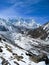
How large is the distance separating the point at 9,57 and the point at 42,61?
7855 millimetres

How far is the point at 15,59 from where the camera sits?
4044cm

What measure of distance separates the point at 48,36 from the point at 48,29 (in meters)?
25.5

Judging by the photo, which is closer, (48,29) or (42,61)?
(42,61)

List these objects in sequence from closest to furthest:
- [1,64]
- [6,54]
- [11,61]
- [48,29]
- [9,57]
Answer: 1. [1,64]
2. [11,61]
3. [9,57]
4. [6,54]
5. [48,29]

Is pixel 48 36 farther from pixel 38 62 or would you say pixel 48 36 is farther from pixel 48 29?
pixel 38 62

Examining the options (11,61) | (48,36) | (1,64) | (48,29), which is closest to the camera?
(1,64)

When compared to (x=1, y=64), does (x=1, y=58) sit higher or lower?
higher

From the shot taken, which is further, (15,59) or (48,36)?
(48,36)

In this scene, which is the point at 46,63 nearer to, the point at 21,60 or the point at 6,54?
the point at 21,60

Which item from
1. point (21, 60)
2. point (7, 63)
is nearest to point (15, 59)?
point (21, 60)

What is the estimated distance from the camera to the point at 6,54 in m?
44.4

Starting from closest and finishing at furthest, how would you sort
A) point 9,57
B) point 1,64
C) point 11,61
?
point 1,64, point 11,61, point 9,57

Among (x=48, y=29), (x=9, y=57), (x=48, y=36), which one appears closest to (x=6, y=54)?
(x=9, y=57)

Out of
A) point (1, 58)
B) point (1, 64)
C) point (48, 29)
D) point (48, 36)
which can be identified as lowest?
point (1, 64)
